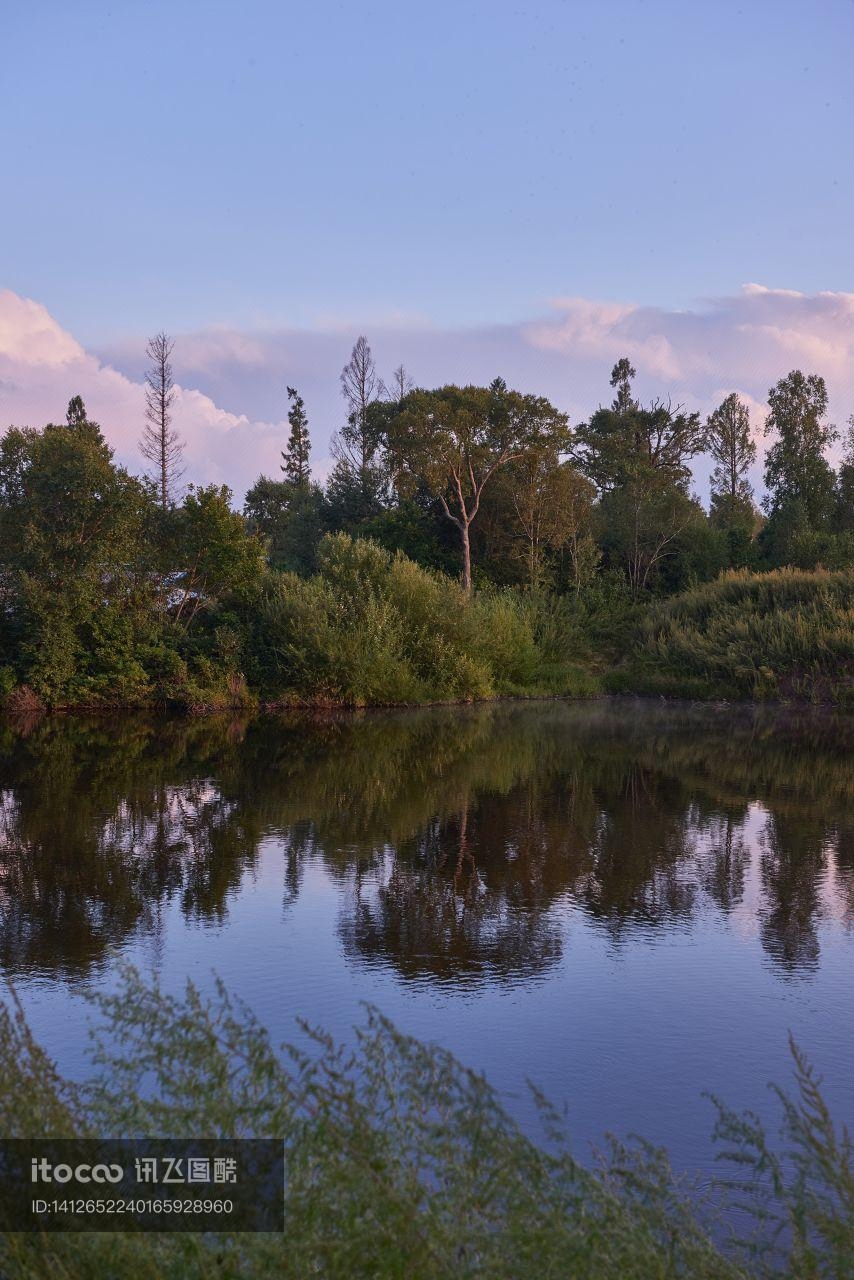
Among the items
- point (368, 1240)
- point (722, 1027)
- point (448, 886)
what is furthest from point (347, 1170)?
point (448, 886)

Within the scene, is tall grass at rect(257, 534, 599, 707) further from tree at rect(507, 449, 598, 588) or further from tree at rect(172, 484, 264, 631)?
tree at rect(507, 449, 598, 588)

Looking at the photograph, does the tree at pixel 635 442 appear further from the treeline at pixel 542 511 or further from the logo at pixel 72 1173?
the logo at pixel 72 1173

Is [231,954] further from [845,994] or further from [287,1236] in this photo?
[287,1236]

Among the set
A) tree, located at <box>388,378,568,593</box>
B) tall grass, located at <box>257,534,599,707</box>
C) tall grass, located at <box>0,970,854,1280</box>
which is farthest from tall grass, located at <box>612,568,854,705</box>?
tall grass, located at <box>0,970,854,1280</box>

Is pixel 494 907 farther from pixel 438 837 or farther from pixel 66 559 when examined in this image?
pixel 66 559

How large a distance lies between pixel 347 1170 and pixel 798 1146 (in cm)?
326

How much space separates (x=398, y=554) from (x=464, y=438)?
1235 centimetres

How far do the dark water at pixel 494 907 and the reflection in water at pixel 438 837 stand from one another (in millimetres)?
47

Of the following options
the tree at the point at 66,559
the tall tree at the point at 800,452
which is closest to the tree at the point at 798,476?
the tall tree at the point at 800,452

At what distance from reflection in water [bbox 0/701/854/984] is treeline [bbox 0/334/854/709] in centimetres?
718

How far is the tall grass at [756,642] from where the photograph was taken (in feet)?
110

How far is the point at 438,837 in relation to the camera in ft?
43.4

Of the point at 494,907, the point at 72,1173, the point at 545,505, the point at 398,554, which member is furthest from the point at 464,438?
the point at 72,1173

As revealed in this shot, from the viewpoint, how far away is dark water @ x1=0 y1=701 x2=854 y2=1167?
6801 millimetres
